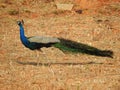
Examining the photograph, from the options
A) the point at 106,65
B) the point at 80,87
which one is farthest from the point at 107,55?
the point at 80,87

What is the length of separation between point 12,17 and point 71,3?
3.53 meters

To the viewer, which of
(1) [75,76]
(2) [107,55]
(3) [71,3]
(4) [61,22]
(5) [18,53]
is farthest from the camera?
(3) [71,3]

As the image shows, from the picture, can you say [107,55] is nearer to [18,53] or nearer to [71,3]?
[18,53]

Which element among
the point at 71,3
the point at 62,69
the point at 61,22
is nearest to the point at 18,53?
the point at 62,69

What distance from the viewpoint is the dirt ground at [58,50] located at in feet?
28.9

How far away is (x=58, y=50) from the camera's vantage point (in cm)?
1125

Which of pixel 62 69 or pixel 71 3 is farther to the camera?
pixel 71 3

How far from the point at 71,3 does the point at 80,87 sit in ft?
34.8

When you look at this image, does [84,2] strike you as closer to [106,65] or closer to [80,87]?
[106,65]

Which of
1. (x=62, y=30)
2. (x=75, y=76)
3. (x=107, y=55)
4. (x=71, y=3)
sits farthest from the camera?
(x=71, y=3)

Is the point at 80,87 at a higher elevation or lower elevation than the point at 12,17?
higher

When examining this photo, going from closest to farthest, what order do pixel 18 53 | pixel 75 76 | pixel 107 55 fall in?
pixel 75 76 < pixel 107 55 < pixel 18 53

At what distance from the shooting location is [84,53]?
10.1 metres

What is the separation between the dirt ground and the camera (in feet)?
28.9
